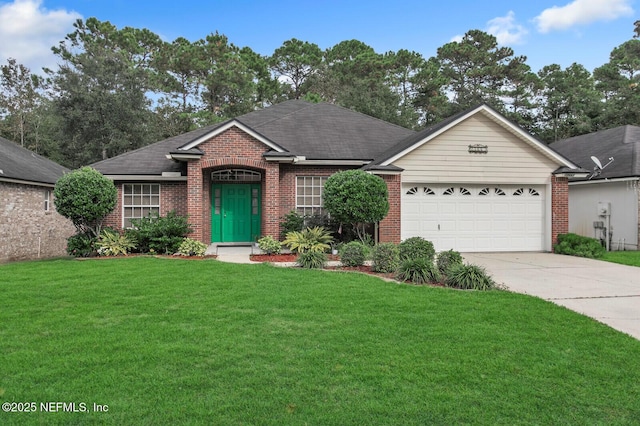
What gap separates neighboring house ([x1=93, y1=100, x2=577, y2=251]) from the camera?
44.9ft

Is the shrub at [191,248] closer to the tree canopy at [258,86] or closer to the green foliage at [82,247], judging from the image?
the green foliage at [82,247]

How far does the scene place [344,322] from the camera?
220 inches

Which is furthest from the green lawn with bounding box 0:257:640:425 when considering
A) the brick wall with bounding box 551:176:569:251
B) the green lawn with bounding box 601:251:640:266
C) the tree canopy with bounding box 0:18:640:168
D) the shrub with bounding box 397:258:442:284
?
the tree canopy with bounding box 0:18:640:168

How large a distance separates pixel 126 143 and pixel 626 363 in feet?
98.7

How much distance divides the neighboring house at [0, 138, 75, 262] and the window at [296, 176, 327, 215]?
10.3m

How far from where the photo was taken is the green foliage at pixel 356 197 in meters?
12.1

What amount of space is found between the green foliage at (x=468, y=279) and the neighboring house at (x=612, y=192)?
36.9 ft

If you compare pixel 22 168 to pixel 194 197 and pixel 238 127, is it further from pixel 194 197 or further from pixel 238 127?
pixel 238 127

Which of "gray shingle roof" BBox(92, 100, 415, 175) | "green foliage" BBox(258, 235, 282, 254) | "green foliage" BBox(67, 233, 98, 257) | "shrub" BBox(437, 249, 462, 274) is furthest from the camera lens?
"gray shingle roof" BBox(92, 100, 415, 175)

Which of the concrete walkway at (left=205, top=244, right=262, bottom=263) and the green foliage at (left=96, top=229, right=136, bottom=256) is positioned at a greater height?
the green foliage at (left=96, top=229, right=136, bottom=256)

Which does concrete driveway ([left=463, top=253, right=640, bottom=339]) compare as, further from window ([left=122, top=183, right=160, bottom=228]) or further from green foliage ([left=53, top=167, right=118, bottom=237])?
green foliage ([left=53, top=167, right=118, bottom=237])

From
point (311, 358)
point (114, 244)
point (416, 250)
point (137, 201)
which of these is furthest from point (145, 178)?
point (311, 358)

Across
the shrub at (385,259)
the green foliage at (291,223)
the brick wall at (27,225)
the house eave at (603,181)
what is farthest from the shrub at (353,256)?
the brick wall at (27,225)

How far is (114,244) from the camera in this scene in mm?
12477
